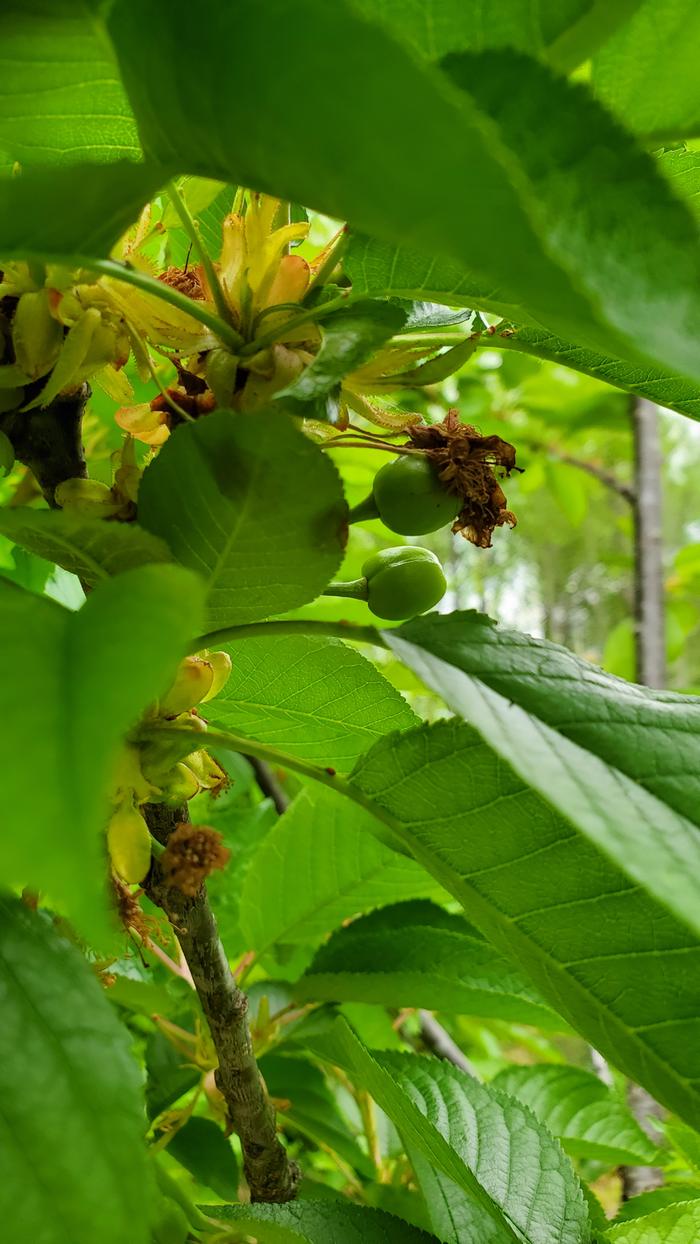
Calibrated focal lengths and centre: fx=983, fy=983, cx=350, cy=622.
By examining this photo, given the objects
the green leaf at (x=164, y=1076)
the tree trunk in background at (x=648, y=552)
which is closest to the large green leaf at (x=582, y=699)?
the green leaf at (x=164, y=1076)

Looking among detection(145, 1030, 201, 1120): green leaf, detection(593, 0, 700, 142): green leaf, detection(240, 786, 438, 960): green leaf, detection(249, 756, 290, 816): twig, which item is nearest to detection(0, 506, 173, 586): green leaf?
detection(593, 0, 700, 142): green leaf

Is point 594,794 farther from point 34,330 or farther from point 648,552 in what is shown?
point 648,552

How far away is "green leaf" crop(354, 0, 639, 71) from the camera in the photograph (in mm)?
332

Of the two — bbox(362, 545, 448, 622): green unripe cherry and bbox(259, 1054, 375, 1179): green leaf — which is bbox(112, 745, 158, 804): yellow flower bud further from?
bbox(259, 1054, 375, 1179): green leaf

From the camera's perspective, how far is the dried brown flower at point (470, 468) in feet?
1.51

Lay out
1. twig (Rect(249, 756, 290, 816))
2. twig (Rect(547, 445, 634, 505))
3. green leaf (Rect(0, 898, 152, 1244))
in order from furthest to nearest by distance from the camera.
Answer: twig (Rect(547, 445, 634, 505))
twig (Rect(249, 756, 290, 816))
green leaf (Rect(0, 898, 152, 1244))

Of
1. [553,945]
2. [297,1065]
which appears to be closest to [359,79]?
[553,945]

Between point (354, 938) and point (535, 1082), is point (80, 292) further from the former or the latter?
point (535, 1082)

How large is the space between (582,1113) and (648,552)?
3.39 feet

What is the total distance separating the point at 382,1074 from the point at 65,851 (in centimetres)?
32

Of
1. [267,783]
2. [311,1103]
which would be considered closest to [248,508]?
[311,1103]

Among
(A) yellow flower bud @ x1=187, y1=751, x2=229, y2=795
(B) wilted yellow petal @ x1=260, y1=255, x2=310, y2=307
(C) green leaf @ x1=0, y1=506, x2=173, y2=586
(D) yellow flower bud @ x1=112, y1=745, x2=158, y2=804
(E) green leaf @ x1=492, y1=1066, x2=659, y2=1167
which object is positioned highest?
(B) wilted yellow petal @ x1=260, y1=255, x2=310, y2=307

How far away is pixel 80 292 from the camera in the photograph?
1.38ft

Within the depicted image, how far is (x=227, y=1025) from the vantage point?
53 centimetres
